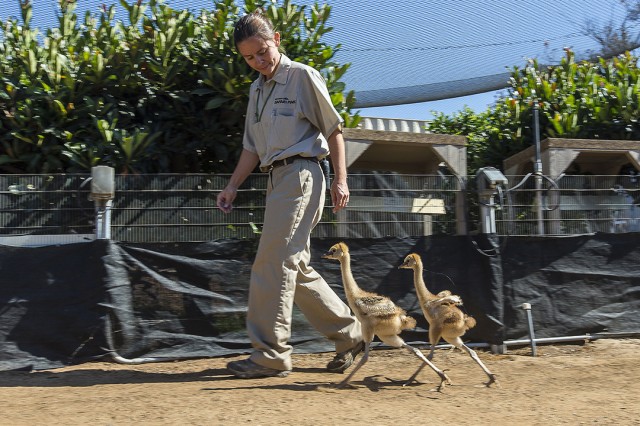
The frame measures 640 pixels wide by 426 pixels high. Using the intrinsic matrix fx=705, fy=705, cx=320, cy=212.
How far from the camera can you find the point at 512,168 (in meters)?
8.57

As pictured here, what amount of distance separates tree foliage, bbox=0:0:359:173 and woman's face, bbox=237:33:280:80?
2.24 meters

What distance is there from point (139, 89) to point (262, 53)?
308cm

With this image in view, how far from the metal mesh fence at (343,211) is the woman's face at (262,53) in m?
1.48

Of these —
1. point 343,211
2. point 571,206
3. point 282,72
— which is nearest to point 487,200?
point 571,206

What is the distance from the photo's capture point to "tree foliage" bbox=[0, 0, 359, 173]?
280 inches

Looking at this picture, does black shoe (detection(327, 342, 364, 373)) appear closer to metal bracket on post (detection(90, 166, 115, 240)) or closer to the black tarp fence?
the black tarp fence

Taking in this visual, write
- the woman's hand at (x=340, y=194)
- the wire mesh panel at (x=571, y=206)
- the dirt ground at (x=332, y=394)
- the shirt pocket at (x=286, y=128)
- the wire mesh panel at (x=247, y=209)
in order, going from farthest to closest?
the wire mesh panel at (x=571, y=206)
the wire mesh panel at (x=247, y=209)
the shirt pocket at (x=286, y=128)
the woman's hand at (x=340, y=194)
the dirt ground at (x=332, y=394)

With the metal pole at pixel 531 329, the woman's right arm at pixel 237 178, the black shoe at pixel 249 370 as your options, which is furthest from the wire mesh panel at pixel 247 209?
the black shoe at pixel 249 370

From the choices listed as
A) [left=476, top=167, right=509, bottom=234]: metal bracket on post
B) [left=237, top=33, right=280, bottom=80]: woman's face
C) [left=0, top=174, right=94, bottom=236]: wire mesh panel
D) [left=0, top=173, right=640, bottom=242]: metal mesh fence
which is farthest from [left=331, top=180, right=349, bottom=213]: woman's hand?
[left=0, top=174, right=94, bottom=236]: wire mesh panel

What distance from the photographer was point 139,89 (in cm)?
766

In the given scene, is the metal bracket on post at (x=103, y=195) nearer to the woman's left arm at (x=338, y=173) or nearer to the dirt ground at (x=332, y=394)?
the dirt ground at (x=332, y=394)

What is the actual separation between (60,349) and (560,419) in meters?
3.80

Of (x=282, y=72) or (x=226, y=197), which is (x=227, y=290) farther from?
(x=282, y=72)

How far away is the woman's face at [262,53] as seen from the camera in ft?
16.3
